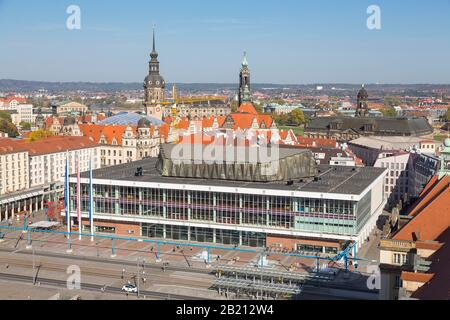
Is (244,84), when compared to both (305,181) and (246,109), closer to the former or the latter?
(246,109)

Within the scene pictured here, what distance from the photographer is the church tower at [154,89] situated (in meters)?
157

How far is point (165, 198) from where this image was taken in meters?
69.9

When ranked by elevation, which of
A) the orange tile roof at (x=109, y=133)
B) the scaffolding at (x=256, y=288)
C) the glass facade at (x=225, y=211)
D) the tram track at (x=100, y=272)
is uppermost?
the orange tile roof at (x=109, y=133)

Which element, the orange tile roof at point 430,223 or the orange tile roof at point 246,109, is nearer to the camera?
the orange tile roof at point 430,223

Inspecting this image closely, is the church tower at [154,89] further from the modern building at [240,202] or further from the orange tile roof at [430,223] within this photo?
the orange tile roof at [430,223]

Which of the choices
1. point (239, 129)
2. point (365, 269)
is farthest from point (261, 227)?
point (239, 129)

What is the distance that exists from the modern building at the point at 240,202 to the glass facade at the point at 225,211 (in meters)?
0.10

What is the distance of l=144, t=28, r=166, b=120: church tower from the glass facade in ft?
278

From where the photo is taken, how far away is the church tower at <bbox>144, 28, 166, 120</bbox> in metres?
157

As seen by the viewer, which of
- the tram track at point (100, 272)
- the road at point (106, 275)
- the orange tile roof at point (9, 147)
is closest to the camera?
the road at point (106, 275)

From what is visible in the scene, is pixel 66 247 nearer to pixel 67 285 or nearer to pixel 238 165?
pixel 67 285

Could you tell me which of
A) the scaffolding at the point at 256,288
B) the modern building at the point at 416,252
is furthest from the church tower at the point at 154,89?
the modern building at the point at 416,252

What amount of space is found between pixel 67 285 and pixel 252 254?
20019 mm

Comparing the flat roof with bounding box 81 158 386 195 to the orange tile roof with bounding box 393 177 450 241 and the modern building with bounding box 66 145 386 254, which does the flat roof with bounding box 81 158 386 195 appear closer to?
the modern building with bounding box 66 145 386 254
